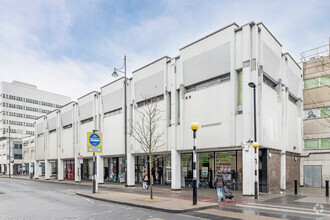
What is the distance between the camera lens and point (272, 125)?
20031 millimetres

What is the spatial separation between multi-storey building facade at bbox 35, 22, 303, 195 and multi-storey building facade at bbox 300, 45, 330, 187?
100cm

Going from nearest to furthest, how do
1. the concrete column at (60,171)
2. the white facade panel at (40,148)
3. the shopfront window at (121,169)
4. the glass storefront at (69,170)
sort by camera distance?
1. the shopfront window at (121,169)
2. the concrete column at (60,171)
3. the glass storefront at (69,170)
4. the white facade panel at (40,148)

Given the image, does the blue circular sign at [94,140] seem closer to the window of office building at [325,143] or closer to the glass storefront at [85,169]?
the window of office building at [325,143]

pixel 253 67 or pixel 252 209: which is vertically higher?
pixel 253 67

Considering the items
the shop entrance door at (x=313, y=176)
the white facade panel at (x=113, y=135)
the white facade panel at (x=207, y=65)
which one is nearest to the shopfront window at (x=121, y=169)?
the white facade panel at (x=113, y=135)

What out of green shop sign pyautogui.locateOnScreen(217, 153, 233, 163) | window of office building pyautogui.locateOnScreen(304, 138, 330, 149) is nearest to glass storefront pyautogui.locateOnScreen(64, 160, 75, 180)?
green shop sign pyautogui.locateOnScreen(217, 153, 233, 163)

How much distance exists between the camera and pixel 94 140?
19.7 metres

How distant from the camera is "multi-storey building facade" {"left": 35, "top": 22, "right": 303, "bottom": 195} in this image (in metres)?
18.1

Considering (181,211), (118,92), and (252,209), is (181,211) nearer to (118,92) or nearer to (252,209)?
(252,209)

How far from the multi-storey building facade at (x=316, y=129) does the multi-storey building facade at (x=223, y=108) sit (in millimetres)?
1003

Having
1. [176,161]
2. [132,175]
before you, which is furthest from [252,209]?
[132,175]

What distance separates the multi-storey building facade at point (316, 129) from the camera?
82.2ft

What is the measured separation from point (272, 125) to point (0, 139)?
86703mm

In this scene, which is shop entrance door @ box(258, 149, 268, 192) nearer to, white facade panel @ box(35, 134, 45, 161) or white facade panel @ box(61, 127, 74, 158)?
white facade panel @ box(61, 127, 74, 158)
